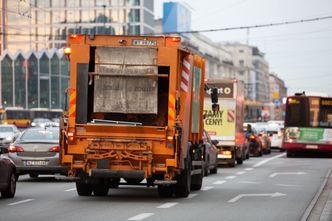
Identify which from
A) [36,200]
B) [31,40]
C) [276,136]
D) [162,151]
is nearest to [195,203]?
[162,151]

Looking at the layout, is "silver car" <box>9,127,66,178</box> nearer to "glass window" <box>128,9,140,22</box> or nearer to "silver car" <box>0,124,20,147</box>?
"silver car" <box>0,124,20,147</box>

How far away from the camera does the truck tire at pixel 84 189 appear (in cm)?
2066

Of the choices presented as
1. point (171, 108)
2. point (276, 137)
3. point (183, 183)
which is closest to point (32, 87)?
point (276, 137)

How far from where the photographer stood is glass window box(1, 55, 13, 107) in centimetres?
14738

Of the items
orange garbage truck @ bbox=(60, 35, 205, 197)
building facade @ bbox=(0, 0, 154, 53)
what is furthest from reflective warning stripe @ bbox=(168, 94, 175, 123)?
building facade @ bbox=(0, 0, 154, 53)

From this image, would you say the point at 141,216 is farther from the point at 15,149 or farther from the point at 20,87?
the point at 20,87

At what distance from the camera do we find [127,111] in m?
19.7

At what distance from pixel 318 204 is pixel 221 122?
18410 millimetres

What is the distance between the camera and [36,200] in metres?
19.5

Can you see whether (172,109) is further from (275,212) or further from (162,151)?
(275,212)

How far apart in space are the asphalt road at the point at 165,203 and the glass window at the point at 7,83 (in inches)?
4784


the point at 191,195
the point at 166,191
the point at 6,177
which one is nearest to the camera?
the point at 6,177

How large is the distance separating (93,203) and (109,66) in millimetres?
2785

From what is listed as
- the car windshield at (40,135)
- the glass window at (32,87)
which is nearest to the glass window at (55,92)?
the glass window at (32,87)
